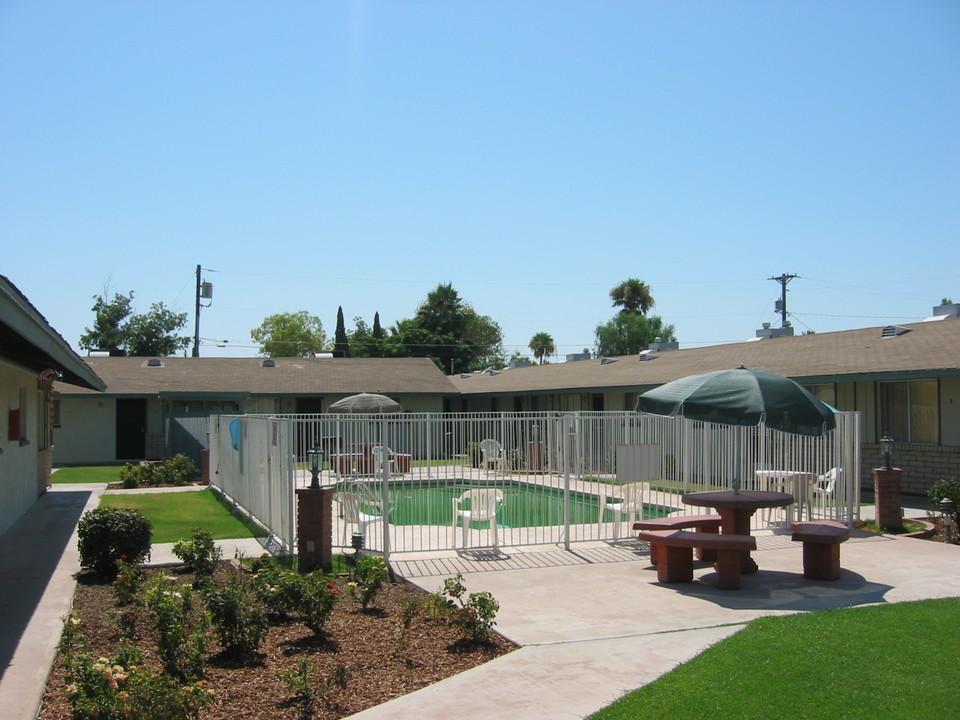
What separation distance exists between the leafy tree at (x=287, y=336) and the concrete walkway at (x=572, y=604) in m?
63.8

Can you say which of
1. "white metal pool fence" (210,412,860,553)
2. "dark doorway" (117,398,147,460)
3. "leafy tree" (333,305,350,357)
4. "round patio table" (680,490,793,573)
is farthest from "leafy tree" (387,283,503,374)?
"round patio table" (680,490,793,573)

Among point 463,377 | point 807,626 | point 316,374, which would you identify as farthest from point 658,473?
point 463,377

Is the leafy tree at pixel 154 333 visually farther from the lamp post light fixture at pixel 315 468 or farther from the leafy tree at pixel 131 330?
the lamp post light fixture at pixel 315 468

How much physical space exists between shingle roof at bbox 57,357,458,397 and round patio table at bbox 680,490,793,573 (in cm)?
2230

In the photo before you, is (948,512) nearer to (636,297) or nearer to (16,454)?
(16,454)

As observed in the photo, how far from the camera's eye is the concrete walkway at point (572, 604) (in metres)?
5.88

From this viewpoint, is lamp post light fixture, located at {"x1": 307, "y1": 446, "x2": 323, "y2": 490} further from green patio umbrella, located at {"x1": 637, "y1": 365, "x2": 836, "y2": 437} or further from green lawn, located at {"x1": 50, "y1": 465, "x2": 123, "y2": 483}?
green lawn, located at {"x1": 50, "y1": 465, "x2": 123, "y2": 483}

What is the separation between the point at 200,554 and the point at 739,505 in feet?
20.3

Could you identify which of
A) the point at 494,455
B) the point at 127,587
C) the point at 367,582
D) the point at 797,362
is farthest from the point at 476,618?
the point at 797,362

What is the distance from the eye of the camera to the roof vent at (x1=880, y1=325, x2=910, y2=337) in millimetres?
21828

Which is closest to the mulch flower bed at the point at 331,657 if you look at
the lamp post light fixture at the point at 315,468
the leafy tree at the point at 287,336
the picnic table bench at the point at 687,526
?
the lamp post light fixture at the point at 315,468

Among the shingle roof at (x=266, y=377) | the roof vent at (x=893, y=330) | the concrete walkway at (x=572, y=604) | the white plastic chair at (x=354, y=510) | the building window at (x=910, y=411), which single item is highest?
the roof vent at (x=893, y=330)

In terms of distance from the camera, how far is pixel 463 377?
4562 cm

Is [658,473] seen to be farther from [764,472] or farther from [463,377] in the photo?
[463,377]
